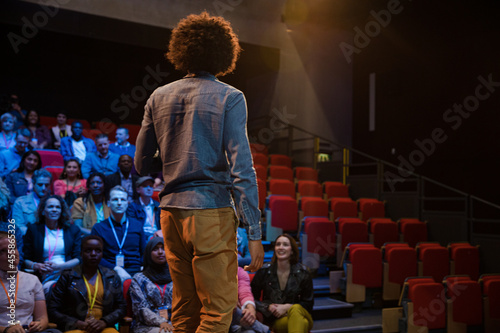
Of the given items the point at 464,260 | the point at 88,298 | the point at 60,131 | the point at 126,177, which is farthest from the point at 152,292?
the point at 60,131

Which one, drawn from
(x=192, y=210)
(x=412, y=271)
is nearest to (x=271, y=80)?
(x=412, y=271)

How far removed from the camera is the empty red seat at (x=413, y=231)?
16.8 ft

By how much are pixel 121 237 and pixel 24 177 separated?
1068 mm

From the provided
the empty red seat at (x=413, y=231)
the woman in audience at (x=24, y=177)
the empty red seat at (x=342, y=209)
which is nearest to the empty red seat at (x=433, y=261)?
the empty red seat at (x=413, y=231)

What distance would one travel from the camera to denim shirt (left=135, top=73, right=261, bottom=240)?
1.27 metres

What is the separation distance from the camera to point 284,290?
321 cm

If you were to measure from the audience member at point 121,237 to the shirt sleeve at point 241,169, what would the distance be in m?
2.36

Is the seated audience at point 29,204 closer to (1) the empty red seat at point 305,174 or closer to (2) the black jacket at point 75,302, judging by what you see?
(2) the black jacket at point 75,302

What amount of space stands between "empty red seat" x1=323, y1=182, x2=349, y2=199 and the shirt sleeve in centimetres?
469

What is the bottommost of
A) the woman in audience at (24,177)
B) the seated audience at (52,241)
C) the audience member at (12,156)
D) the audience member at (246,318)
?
the audience member at (246,318)

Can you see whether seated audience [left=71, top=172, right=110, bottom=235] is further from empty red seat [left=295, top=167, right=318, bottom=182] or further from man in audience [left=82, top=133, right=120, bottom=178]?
empty red seat [left=295, top=167, right=318, bottom=182]

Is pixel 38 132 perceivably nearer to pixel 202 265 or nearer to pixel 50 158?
→ pixel 50 158

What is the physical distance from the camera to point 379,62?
7543mm

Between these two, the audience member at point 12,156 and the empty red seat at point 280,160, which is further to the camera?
the empty red seat at point 280,160
